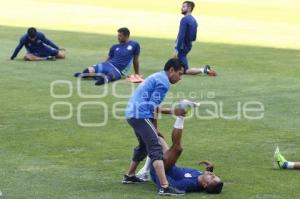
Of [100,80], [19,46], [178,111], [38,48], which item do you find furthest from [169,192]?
[38,48]

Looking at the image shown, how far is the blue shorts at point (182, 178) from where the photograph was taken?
11641 mm

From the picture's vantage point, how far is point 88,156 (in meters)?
13.8

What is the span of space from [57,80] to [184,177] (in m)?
10.1

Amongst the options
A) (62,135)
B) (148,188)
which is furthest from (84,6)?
(148,188)

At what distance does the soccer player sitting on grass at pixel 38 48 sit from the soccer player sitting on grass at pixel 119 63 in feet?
9.74

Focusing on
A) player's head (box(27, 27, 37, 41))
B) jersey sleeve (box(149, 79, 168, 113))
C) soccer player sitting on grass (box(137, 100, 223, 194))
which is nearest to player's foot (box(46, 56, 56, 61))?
player's head (box(27, 27, 37, 41))

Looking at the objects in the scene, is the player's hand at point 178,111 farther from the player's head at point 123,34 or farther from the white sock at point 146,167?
the player's head at point 123,34

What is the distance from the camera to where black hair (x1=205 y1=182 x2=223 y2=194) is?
37.6 ft

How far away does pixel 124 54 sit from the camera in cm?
2198

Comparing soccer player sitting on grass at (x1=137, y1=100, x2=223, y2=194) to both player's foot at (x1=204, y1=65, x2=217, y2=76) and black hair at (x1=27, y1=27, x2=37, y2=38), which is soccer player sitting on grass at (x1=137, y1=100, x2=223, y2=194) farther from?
black hair at (x1=27, y1=27, x2=37, y2=38)

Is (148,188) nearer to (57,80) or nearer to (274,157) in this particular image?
(274,157)

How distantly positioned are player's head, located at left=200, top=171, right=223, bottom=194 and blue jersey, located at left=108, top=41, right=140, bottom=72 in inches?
417

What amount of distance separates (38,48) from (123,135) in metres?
9.96

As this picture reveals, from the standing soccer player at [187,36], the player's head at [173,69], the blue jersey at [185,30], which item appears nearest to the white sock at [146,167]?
the player's head at [173,69]
